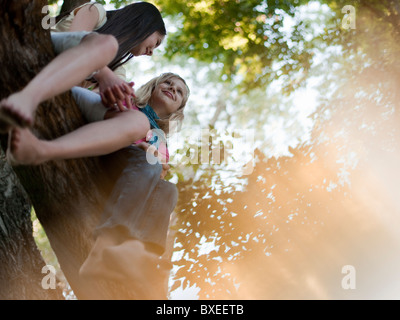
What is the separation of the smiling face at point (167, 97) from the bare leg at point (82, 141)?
3.24 ft

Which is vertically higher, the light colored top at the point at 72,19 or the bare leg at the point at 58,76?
the bare leg at the point at 58,76

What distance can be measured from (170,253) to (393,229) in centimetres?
470

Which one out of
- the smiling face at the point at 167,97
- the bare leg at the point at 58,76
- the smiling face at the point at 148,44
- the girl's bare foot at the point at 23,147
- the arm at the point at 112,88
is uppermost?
the bare leg at the point at 58,76

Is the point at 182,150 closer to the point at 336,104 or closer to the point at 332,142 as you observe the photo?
the point at 332,142

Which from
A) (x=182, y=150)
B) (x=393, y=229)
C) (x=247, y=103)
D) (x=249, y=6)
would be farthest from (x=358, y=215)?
(x=247, y=103)

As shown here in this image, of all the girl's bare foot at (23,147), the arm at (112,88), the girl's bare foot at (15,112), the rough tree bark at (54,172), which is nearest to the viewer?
the girl's bare foot at (15,112)

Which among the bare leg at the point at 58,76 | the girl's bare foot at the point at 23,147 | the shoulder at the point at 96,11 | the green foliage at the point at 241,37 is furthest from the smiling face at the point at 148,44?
the green foliage at the point at 241,37

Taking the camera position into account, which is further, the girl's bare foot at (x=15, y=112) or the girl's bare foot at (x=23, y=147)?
the girl's bare foot at (x=23, y=147)

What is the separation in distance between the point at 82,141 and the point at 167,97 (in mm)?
1332

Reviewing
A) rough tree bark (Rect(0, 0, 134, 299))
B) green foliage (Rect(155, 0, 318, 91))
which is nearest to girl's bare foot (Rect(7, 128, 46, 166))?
rough tree bark (Rect(0, 0, 134, 299))

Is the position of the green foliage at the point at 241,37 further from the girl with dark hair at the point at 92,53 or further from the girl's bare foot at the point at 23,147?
the girl's bare foot at the point at 23,147

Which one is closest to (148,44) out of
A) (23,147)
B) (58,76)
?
(58,76)

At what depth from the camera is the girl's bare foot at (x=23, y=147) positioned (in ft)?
5.37

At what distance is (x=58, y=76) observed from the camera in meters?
1.77
